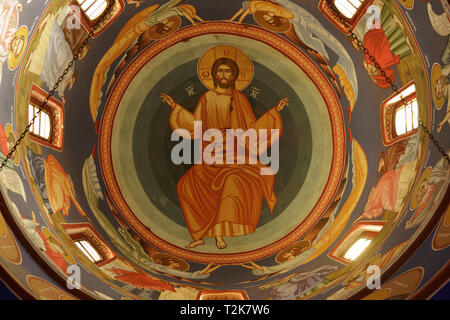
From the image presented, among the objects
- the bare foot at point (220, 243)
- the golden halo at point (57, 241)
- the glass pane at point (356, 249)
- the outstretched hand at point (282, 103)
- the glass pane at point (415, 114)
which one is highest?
the outstretched hand at point (282, 103)

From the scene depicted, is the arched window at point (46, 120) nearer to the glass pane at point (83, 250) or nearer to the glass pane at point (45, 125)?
the glass pane at point (45, 125)

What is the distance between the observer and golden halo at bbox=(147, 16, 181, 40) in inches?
500

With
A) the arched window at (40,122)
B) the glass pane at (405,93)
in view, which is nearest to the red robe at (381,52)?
the glass pane at (405,93)

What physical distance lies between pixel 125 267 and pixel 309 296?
4.43 metres

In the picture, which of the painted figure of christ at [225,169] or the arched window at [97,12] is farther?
the painted figure of christ at [225,169]

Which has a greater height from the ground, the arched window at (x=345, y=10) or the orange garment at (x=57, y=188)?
the arched window at (x=345, y=10)

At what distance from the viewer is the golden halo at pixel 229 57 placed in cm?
1389

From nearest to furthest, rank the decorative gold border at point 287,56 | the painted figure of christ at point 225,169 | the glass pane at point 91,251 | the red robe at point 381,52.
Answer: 1. the red robe at point 381,52
2. the glass pane at point 91,251
3. the decorative gold border at point 287,56
4. the painted figure of christ at point 225,169

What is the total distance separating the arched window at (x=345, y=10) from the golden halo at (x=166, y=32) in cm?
386

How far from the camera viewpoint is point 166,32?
13133 mm

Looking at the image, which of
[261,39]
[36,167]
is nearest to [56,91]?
[36,167]

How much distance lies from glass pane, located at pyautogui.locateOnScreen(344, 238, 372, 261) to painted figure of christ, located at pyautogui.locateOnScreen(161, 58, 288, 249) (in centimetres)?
Result: 332

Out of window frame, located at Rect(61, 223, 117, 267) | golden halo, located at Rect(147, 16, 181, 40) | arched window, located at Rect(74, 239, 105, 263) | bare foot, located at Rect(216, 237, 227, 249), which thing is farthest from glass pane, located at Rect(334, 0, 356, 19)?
arched window, located at Rect(74, 239, 105, 263)
